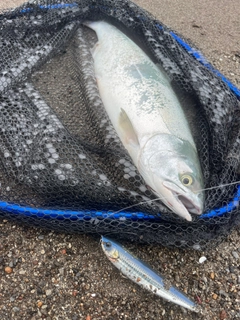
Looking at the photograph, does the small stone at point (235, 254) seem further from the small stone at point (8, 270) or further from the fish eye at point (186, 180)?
the small stone at point (8, 270)

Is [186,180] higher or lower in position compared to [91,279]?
higher

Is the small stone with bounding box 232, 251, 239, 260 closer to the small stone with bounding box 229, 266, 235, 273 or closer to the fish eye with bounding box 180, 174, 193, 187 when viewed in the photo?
the small stone with bounding box 229, 266, 235, 273

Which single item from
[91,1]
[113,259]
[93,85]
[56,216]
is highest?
[91,1]

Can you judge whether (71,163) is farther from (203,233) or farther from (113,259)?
(203,233)

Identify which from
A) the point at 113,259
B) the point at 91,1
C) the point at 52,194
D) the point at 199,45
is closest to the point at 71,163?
the point at 52,194

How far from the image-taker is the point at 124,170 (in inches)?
105

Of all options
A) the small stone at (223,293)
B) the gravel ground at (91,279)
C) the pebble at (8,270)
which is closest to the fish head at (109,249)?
the gravel ground at (91,279)

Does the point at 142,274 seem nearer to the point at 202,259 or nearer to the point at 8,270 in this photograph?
the point at 202,259

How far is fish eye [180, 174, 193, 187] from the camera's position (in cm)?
254

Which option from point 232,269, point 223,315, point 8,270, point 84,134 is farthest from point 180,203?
point 8,270

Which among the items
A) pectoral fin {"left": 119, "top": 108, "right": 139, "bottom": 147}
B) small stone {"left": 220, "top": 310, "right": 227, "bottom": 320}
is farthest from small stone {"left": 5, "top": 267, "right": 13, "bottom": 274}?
small stone {"left": 220, "top": 310, "right": 227, "bottom": 320}

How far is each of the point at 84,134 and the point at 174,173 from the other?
0.91 meters

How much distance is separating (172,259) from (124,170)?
0.72 metres

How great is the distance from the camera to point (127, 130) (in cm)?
298
